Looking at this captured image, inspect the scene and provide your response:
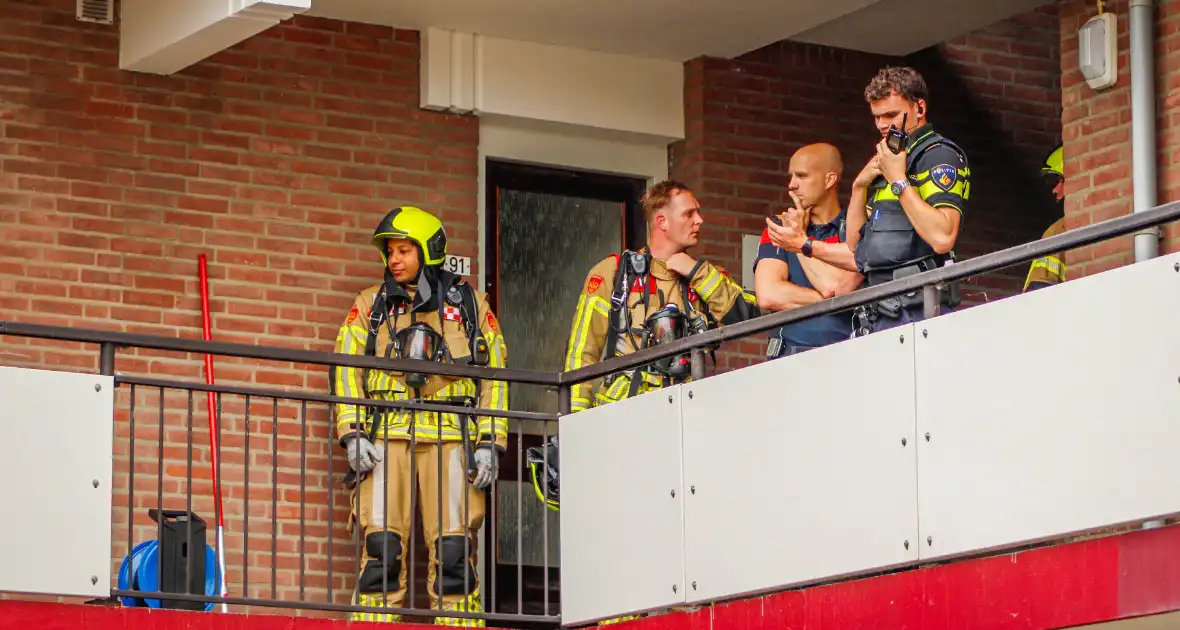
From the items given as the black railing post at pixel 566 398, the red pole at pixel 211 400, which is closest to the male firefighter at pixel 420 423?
the black railing post at pixel 566 398

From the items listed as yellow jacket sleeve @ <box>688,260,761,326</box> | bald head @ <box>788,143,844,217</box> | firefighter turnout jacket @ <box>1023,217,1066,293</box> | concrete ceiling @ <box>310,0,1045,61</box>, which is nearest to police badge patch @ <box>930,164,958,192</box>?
bald head @ <box>788,143,844,217</box>

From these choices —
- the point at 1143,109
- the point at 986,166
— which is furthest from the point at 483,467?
the point at 986,166

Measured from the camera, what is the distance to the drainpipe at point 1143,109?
8.94 meters

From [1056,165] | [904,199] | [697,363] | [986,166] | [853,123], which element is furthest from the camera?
[986,166]

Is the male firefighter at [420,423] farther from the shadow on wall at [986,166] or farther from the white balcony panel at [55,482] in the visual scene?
the shadow on wall at [986,166]

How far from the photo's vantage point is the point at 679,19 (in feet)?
36.1

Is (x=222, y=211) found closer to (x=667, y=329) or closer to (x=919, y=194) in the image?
(x=667, y=329)

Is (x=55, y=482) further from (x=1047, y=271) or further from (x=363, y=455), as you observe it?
(x=1047, y=271)

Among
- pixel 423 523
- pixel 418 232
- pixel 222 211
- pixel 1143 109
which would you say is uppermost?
pixel 1143 109

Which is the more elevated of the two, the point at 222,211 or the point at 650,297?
the point at 222,211

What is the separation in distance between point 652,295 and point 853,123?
295 cm

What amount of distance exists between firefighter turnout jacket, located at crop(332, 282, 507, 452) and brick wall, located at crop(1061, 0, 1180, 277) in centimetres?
263

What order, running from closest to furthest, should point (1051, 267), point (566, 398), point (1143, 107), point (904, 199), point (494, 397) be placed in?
point (904, 199) → point (1143, 107) → point (566, 398) → point (1051, 267) → point (494, 397)

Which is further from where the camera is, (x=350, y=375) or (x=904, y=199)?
(x=350, y=375)
